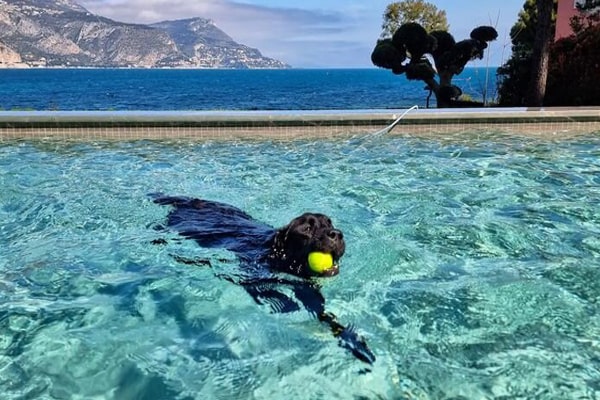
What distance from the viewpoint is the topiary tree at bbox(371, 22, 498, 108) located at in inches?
829

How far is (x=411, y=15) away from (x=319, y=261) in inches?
943

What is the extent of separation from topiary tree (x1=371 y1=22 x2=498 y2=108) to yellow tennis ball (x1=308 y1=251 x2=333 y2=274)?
1784cm

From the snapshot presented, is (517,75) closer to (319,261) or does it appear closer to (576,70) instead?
(576,70)

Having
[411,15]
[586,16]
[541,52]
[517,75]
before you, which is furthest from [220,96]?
[541,52]

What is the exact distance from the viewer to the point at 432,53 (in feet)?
71.7

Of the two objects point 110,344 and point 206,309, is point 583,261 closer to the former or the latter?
point 206,309

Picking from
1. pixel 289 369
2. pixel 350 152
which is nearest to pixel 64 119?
pixel 350 152

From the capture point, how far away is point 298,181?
29.9 feet

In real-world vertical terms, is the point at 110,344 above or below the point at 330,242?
below

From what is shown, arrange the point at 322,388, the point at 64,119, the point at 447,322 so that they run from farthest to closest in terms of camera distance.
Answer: the point at 64,119 < the point at 447,322 < the point at 322,388

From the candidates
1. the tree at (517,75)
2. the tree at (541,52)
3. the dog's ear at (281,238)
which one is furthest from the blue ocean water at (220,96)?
the dog's ear at (281,238)

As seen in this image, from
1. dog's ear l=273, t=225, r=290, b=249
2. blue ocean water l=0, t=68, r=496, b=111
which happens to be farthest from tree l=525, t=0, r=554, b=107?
dog's ear l=273, t=225, r=290, b=249

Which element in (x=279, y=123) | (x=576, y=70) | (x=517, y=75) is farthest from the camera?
(x=517, y=75)

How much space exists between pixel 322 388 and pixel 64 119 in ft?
35.5
